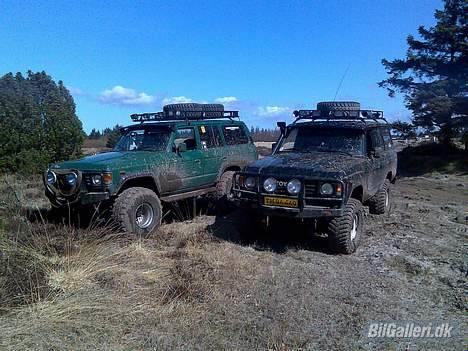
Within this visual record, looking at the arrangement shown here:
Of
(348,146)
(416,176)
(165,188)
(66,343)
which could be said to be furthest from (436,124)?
(66,343)

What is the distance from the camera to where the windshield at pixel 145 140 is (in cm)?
853

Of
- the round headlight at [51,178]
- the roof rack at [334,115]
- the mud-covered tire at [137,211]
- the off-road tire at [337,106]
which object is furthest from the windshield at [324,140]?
the round headlight at [51,178]

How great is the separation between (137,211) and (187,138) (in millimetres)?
2074

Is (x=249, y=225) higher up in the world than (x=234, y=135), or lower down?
lower down

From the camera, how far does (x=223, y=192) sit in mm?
9312

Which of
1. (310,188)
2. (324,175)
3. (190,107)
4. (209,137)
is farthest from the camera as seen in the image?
(190,107)

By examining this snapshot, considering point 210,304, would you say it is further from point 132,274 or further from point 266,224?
point 266,224

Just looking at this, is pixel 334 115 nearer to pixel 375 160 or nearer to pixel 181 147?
pixel 375 160

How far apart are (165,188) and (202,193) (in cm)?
112

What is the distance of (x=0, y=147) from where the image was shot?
15.6m

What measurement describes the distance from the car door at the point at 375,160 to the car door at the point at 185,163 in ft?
10.8

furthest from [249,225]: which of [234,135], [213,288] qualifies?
[234,135]

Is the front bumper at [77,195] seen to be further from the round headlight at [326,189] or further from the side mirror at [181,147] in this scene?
the round headlight at [326,189]

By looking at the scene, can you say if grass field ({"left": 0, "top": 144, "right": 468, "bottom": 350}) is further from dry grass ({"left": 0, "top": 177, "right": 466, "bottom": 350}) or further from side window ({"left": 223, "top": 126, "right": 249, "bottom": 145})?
side window ({"left": 223, "top": 126, "right": 249, "bottom": 145})
